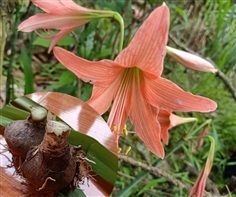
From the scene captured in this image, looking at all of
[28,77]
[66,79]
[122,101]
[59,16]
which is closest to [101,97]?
[122,101]

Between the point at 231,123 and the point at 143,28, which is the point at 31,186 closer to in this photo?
the point at 143,28

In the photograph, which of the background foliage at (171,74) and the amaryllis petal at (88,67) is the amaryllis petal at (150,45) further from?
the background foliage at (171,74)

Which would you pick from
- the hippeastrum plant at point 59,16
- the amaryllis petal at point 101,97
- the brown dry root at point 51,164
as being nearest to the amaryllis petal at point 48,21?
the hippeastrum plant at point 59,16

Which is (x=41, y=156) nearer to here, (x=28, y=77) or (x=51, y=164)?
(x=51, y=164)

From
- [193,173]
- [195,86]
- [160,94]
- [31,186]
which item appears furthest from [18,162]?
[195,86]

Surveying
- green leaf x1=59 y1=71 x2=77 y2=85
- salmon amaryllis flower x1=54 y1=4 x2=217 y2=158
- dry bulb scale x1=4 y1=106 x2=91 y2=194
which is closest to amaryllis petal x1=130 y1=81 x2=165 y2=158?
salmon amaryllis flower x1=54 y1=4 x2=217 y2=158

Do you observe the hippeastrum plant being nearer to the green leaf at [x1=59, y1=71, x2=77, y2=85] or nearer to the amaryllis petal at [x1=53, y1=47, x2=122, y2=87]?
the amaryllis petal at [x1=53, y1=47, x2=122, y2=87]
